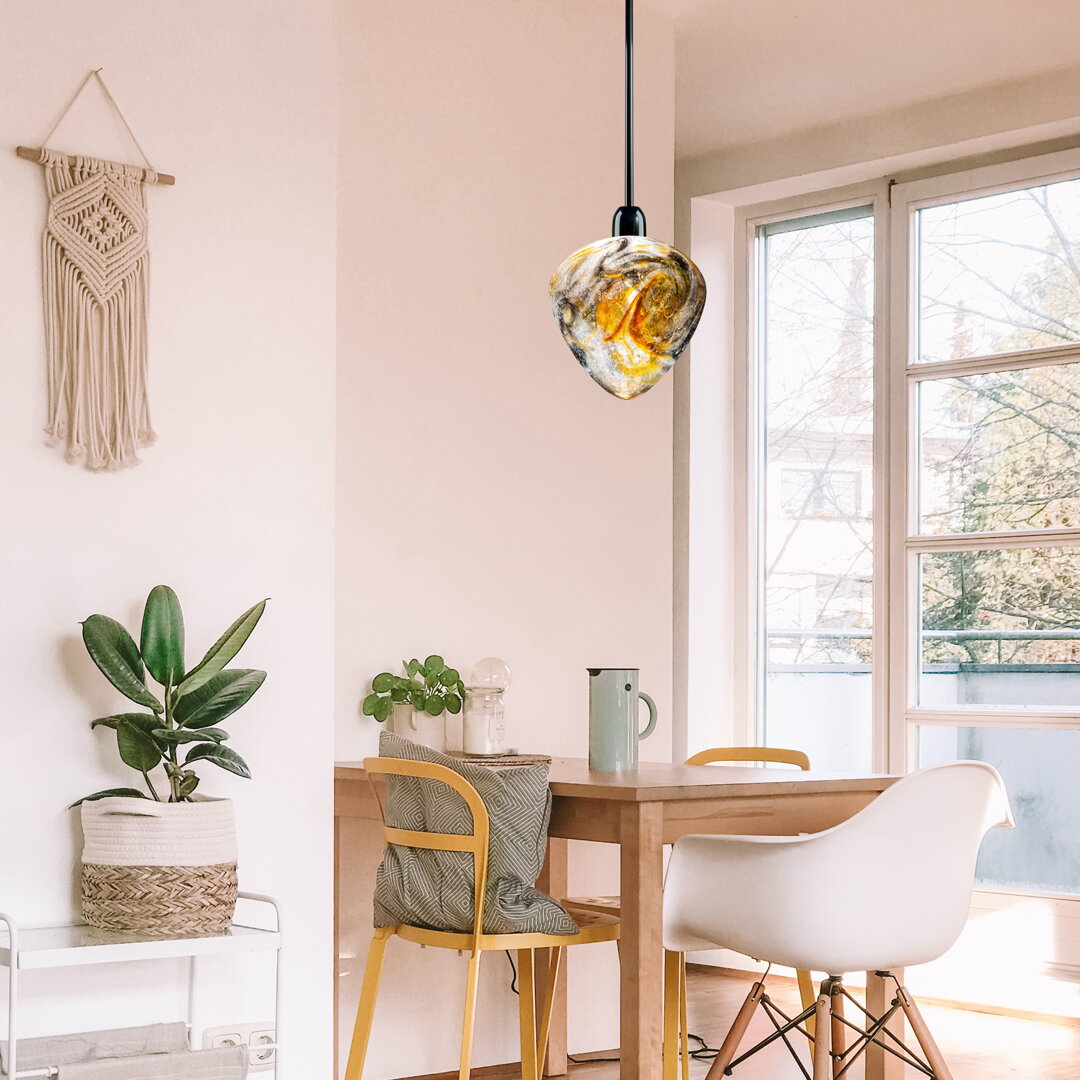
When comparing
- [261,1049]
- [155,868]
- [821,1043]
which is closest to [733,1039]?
[821,1043]

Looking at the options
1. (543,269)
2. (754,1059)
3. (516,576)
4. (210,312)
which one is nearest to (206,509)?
(210,312)

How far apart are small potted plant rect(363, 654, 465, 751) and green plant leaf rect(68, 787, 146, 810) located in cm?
133

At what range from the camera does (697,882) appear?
3.07m

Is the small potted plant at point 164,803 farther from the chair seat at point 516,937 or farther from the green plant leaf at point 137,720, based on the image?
the chair seat at point 516,937

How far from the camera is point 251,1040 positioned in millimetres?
2490

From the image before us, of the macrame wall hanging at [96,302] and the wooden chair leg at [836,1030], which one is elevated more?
the macrame wall hanging at [96,302]

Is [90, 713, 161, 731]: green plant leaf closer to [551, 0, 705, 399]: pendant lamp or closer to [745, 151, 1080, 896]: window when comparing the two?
[551, 0, 705, 399]: pendant lamp

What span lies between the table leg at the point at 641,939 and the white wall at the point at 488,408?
95 cm

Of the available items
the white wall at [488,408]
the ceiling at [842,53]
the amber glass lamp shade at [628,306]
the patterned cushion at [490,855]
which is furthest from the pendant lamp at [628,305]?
the ceiling at [842,53]

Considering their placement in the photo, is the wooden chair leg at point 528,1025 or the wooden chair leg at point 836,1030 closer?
the wooden chair leg at point 836,1030

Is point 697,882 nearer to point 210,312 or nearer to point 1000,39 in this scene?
point 210,312

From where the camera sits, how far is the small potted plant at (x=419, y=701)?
3635 mm

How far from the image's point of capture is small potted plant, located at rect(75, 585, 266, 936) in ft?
7.11

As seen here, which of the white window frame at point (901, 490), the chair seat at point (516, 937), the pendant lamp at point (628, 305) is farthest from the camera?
the white window frame at point (901, 490)
